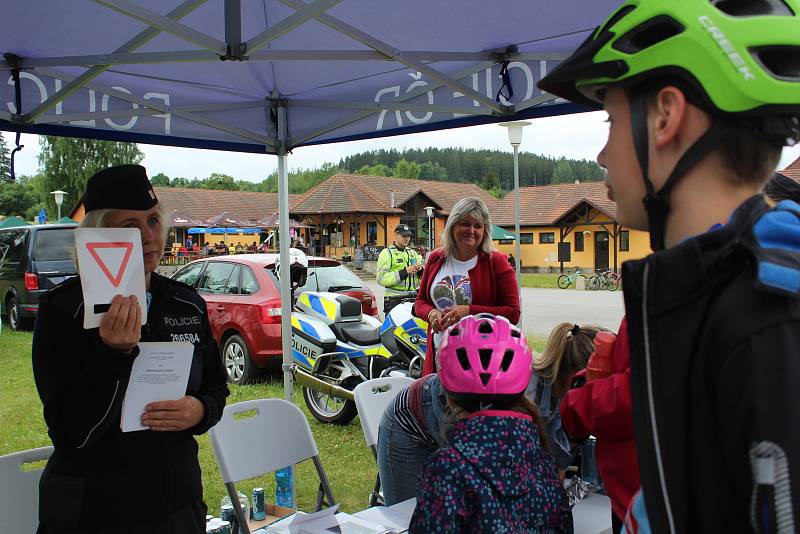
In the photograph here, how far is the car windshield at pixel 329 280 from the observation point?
886 centimetres

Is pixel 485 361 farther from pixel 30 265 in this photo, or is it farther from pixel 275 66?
pixel 30 265

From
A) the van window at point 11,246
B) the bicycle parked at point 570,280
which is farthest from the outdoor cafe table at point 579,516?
the bicycle parked at point 570,280

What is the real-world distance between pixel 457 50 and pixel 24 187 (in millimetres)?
61503

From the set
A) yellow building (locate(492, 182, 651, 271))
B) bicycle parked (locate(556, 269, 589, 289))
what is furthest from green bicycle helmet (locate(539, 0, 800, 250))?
yellow building (locate(492, 182, 651, 271))

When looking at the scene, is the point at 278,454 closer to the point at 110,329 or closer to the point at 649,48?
the point at 110,329

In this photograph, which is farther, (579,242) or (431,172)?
(431,172)

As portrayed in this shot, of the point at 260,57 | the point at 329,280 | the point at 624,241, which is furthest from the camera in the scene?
the point at 624,241

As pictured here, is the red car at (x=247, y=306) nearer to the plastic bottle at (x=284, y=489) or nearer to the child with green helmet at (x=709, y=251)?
the plastic bottle at (x=284, y=489)

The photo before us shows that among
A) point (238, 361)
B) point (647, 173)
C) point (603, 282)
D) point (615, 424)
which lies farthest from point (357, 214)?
point (647, 173)

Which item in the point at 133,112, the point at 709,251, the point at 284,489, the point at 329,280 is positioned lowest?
the point at 284,489

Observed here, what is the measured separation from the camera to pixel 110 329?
1.76 meters

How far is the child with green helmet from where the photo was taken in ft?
2.03

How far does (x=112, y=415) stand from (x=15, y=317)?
13.3 metres

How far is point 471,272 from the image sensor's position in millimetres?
4422
